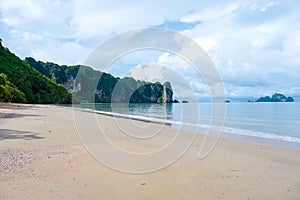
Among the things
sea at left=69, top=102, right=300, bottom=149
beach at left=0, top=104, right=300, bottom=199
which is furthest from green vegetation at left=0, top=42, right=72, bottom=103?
beach at left=0, top=104, right=300, bottom=199

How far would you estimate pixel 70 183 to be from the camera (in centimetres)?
504

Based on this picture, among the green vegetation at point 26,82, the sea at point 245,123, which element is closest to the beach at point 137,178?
the sea at point 245,123

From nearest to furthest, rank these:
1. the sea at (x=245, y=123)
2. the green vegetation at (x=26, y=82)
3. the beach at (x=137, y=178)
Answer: the beach at (x=137, y=178) < the sea at (x=245, y=123) < the green vegetation at (x=26, y=82)

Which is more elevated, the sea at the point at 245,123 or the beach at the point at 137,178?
the beach at the point at 137,178

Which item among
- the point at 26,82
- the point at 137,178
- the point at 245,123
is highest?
the point at 26,82

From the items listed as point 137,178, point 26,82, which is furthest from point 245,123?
point 26,82

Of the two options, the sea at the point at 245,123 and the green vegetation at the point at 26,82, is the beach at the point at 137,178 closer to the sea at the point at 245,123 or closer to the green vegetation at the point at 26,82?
the sea at the point at 245,123

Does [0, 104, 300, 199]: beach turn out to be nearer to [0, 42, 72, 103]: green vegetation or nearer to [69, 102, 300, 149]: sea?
[69, 102, 300, 149]: sea

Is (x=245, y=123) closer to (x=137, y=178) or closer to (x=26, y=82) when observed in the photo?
(x=137, y=178)

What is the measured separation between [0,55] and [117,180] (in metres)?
87.5

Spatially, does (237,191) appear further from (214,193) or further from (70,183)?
(70,183)

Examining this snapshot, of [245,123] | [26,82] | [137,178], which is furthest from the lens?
[26,82]

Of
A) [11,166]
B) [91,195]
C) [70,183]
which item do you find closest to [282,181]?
[91,195]

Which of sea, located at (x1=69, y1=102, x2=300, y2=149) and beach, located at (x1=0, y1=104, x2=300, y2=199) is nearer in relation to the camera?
beach, located at (x1=0, y1=104, x2=300, y2=199)
